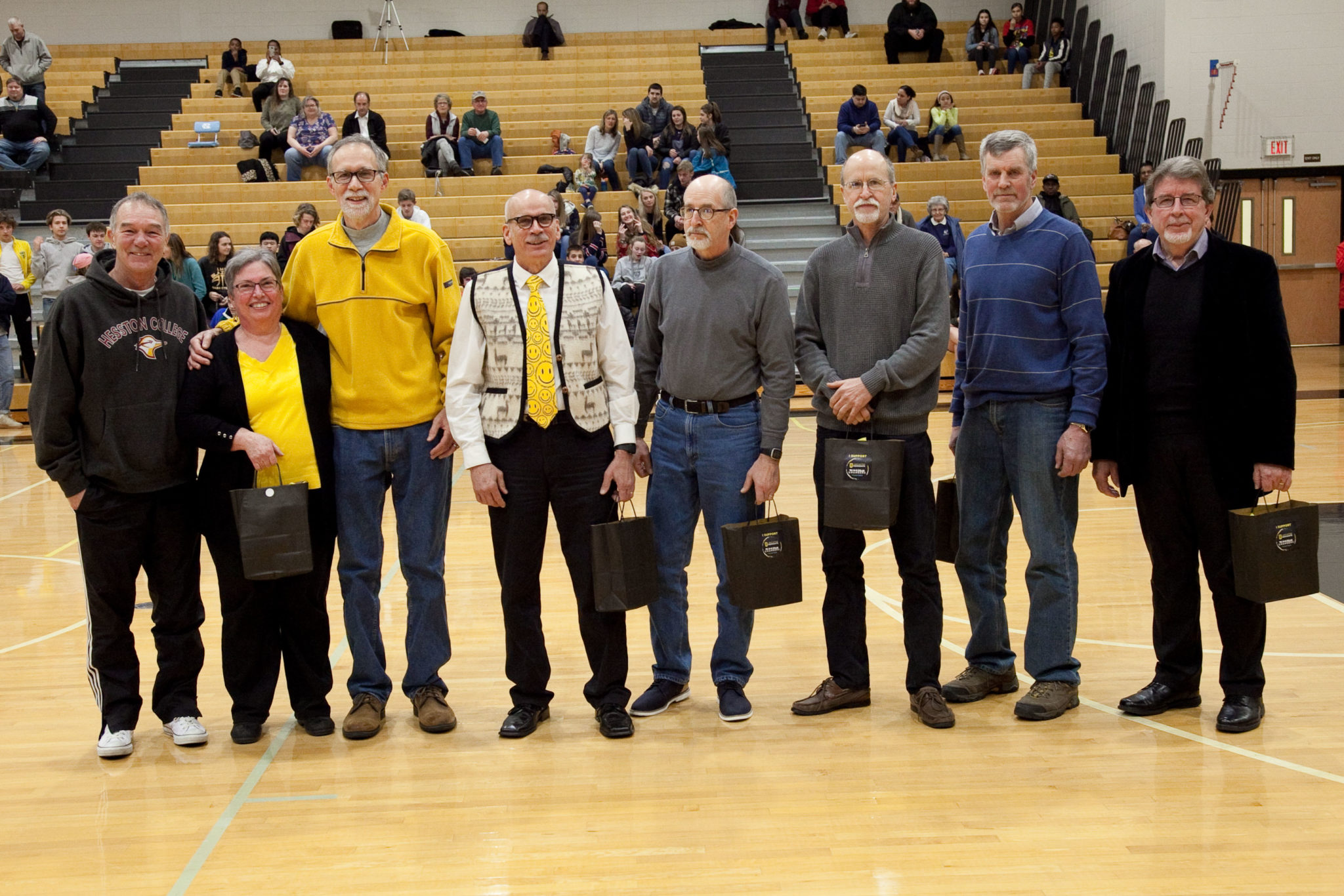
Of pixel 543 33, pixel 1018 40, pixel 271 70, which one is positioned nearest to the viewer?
pixel 271 70

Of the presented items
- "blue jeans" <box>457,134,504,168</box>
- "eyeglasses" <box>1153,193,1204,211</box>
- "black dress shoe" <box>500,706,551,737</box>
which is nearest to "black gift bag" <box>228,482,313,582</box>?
"black dress shoe" <box>500,706,551,737</box>

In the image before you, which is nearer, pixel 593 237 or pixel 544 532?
pixel 544 532

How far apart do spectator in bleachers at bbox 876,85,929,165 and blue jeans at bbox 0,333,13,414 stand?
845 centimetres

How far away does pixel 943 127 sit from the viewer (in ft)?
44.3

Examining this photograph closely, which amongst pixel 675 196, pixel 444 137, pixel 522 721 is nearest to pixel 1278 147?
pixel 675 196

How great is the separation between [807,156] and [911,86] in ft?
6.01

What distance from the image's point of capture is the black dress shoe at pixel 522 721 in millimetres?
3375

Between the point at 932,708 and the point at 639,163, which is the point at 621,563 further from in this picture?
the point at 639,163

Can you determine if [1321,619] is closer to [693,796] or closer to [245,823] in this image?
[693,796]

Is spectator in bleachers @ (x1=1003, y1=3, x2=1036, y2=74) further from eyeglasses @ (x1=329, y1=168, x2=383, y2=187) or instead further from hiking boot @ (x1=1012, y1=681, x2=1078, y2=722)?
eyeglasses @ (x1=329, y1=168, x2=383, y2=187)

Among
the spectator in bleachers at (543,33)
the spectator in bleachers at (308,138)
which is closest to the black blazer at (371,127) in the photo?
the spectator in bleachers at (308,138)

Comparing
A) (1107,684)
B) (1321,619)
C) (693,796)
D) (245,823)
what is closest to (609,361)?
(693,796)

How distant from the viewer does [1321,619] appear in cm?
427

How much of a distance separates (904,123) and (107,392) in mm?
11655
